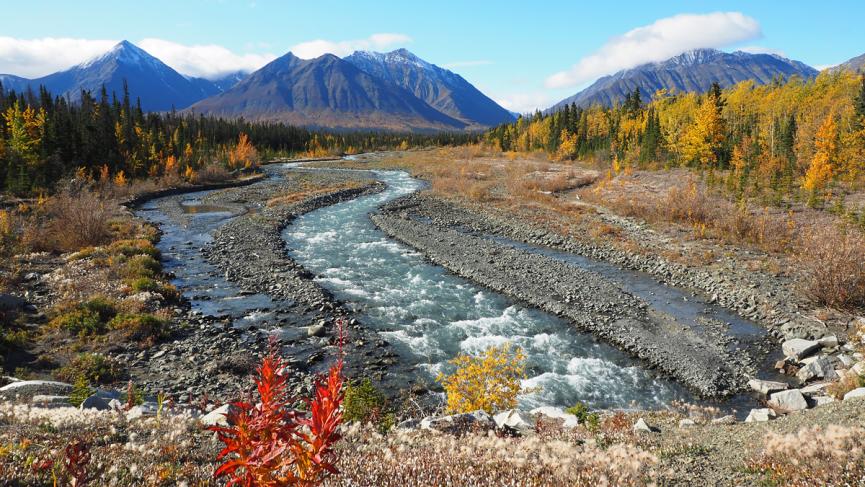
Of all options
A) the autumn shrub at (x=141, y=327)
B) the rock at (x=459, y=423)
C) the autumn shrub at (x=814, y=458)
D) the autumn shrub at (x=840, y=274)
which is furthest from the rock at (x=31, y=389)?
the autumn shrub at (x=840, y=274)

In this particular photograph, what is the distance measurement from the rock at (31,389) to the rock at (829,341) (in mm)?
22010

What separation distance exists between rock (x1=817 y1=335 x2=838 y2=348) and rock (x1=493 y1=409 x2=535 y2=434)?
1220 cm

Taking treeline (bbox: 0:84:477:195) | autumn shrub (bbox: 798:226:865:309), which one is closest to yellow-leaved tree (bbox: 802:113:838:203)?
autumn shrub (bbox: 798:226:865:309)

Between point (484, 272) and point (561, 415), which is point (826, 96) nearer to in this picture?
point (484, 272)

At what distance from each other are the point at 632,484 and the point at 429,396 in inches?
321

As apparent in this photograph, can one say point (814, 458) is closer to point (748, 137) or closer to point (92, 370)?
point (92, 370)

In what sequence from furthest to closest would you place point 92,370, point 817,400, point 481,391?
point 92,370 → point 817,400 → point 481,391

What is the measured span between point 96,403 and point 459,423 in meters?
7.36

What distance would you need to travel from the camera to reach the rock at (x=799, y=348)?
14484 millimetres

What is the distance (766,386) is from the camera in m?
13.0

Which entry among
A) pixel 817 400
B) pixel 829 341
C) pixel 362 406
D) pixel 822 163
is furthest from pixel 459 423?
pixel 822 163

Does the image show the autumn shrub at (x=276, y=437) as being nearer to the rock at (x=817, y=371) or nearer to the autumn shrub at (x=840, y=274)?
the rock at (x=817, y=371)

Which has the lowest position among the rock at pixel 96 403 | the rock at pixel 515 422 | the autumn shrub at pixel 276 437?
the rock at pixel 515 422

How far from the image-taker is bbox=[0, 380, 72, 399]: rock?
9055 millimetres
